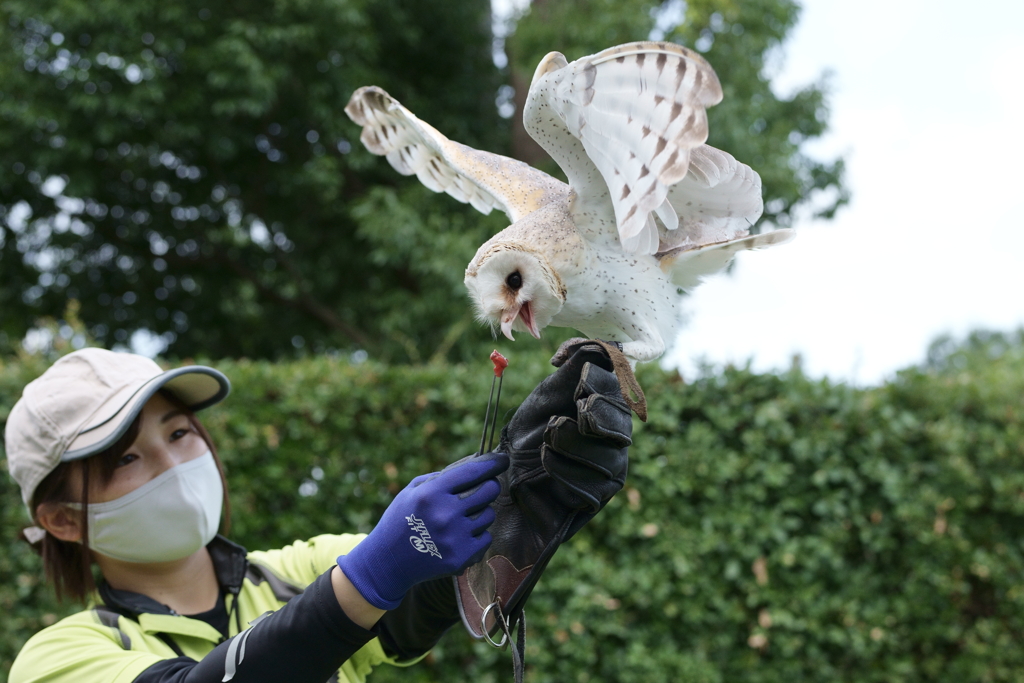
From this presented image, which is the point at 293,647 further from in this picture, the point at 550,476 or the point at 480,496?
the point at 550,476

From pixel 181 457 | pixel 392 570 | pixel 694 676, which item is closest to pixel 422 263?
pixel 694 676

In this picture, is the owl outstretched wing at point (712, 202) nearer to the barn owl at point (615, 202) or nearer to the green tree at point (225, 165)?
the barn owl at point (615, 202)

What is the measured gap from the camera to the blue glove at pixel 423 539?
1258 millimetres

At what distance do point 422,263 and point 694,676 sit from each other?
349 centimetres

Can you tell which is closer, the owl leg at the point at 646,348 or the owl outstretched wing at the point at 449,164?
the owl leg at the point at 646,348

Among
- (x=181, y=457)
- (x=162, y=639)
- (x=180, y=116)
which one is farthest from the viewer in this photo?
(x=180, y=116)

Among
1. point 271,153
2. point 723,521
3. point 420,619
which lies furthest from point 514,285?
point 271,153

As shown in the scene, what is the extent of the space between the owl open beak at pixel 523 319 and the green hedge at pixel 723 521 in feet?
7.21

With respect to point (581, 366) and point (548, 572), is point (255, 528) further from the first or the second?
point (581, 366)

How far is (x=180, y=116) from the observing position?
6.46 m

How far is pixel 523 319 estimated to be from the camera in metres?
1.48

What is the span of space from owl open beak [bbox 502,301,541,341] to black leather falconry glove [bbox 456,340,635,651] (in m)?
0.10

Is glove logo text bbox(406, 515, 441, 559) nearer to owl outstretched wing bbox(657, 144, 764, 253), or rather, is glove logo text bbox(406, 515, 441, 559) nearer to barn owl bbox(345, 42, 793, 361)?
barn owl bbox(345, 42, 793, 361)

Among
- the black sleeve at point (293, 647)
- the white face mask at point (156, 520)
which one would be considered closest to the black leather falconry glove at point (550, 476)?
the black sleeve at point (293, 647)
